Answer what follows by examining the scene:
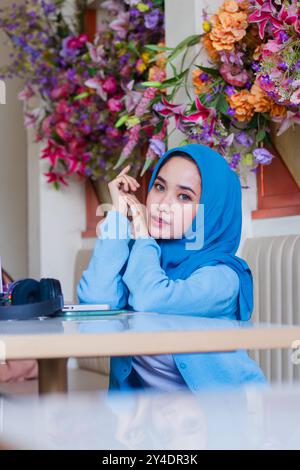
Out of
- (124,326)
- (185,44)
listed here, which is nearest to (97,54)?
(185,44)

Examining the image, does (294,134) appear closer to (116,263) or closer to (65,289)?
(116,263)

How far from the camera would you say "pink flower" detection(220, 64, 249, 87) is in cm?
244

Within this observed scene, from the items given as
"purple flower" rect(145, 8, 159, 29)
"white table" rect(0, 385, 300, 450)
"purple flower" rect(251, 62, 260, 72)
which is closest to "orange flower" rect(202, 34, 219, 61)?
"purple flower" rect(251, 62, 260, 72)

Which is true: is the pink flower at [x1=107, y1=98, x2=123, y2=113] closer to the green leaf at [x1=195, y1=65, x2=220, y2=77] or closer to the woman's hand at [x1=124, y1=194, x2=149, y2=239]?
the green leaf at [x1=195, y1=65, x2=220, y2=77]

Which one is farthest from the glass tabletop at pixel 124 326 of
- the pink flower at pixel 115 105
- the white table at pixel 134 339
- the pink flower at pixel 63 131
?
the pink flower at pixel 63 131

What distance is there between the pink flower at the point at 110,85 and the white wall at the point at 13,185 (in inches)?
77.7

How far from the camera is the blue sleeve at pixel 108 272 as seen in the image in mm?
1863

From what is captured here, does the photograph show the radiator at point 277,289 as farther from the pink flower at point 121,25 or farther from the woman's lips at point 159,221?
the pink flower at point 121,25

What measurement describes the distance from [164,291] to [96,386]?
1.77m

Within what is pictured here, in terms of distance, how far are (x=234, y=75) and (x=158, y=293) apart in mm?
1065

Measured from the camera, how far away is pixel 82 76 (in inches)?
144

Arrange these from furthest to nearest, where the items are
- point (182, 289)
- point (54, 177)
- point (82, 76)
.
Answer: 1. point (54, 177)
2. point (82, 76)
3. point (182, 289)

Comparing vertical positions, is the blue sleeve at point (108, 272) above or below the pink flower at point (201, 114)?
below
